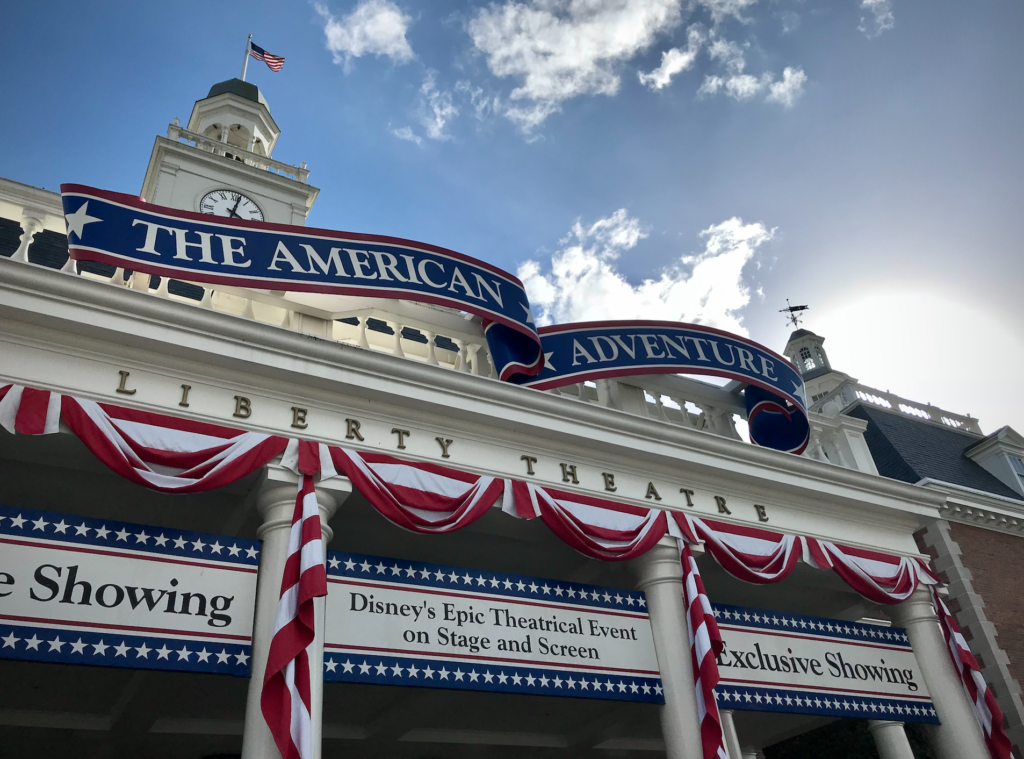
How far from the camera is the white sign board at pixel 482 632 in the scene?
9.28 metres

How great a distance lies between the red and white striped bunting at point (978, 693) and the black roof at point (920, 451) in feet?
18.4

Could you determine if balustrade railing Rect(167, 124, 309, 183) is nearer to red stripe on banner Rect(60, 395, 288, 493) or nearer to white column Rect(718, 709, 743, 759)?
red stripe on banner Rect(60, 395, 288, 493)

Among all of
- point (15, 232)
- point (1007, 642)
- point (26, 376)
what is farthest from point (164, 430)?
point (1007, 642)

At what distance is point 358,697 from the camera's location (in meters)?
12.7

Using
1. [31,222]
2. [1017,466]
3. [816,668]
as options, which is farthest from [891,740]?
[31,222]

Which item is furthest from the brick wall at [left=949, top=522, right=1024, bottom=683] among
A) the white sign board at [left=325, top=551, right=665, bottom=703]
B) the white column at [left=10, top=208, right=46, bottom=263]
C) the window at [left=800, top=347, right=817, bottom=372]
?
the window at [left=800, top=347, right=817, bottom=372]

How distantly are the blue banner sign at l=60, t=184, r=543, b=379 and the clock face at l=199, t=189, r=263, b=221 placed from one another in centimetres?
732

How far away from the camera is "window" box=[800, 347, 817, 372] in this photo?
43.8 metres

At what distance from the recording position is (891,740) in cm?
1246

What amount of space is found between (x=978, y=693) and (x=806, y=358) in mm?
33047

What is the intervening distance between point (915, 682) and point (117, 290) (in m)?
12.7

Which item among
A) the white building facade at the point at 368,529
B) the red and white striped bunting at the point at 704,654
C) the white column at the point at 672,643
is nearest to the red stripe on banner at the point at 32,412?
the white building facade at the point at 368,529

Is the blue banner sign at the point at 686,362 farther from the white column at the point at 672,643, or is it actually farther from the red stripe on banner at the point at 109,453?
the red stripe on banner at the point at 109,453

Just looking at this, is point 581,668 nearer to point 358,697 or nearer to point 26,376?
point 358,697
